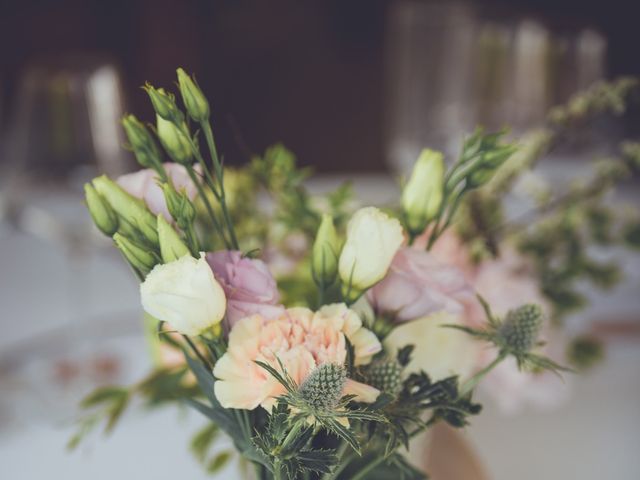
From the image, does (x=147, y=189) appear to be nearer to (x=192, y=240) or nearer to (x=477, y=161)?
(x=192, y=240)

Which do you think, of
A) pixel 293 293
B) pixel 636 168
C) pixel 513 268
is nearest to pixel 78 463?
pixel 293 293

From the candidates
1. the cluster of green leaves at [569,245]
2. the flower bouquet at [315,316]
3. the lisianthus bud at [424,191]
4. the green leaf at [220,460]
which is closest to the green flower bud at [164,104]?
the flower bouquet at [315,316]

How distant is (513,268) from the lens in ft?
1.89

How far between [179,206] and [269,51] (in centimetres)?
240

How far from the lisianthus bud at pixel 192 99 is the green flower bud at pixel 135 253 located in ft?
0.21

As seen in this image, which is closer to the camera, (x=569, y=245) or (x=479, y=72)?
(x=569, y=245)

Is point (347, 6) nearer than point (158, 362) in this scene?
No

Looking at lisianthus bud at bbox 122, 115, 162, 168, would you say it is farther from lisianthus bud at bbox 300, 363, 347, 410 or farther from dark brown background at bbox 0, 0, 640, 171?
dark brown background at bbox 0, 0, 640, 171

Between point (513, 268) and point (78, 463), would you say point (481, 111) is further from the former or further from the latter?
point (78, 463)

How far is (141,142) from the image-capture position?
349 mm

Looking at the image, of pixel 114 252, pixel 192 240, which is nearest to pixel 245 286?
pixel 192 240

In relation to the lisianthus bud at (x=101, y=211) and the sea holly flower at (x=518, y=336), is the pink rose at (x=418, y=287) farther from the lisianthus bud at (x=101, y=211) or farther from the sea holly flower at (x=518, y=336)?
the lisianthus bud at (x=101, y=211)

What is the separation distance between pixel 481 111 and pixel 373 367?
3.40 ft

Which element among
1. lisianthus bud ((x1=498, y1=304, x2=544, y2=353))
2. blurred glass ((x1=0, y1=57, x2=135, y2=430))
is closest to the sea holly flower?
lisianthus bud ((x1=498, y1=304, x2=544, y2=353))
